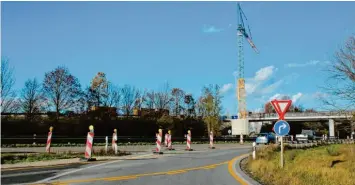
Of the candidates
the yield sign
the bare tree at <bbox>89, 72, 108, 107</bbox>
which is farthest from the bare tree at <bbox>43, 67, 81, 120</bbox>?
the yield sign

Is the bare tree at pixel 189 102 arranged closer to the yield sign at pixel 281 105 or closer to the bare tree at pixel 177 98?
the bare tree at pixel 177 98

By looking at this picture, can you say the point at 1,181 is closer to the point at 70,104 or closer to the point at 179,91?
the point at 70,104

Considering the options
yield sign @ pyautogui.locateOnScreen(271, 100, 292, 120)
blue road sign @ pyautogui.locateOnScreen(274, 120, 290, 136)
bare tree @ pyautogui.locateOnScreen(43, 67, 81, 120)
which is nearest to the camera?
blue road sign @ pyautogui.locateOnScreen(274, 120, 290, 136)

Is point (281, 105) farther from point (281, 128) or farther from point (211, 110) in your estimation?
point (211, 110)

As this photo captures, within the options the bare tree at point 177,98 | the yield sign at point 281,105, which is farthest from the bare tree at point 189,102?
the yield sign at point 281,105

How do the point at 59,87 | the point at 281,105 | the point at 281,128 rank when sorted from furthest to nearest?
the point at 59,87
the point at 281,105
the point at 281,128

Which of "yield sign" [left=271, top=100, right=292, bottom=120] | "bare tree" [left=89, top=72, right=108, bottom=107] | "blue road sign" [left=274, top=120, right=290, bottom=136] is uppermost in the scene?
"bare tree" [left=89, top=72, right=108, bottom=107]

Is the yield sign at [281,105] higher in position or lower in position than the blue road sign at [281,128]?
higher

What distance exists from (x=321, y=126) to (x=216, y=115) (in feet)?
213

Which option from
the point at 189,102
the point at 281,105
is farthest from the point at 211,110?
the point at 281,105

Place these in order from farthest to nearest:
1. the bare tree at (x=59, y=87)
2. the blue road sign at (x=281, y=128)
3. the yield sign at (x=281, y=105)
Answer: the bare tree at (x=59, y=87), the yield sign at (x=281, y=105), the blue road sign at (x=281, y=128)

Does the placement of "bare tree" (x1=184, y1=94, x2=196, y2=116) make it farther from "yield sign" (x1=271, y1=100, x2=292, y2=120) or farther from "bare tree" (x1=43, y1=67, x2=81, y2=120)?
"yield sign" (x1=271, y1=100, x2=292, y2=120)

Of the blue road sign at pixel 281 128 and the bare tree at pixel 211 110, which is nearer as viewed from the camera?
the blue road sign at pixel 281 128

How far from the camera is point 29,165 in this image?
15.0 m
